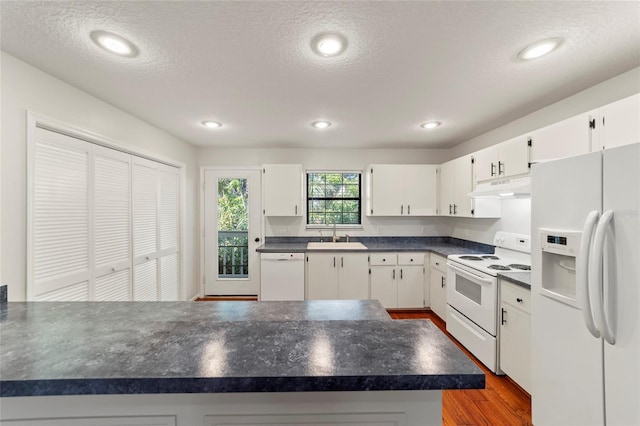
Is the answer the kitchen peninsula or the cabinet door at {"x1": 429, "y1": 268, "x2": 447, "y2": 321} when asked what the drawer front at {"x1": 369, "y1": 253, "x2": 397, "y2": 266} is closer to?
the cabinet door at {"x1": 429, "y1": 268, "x2": 447, "y2": 321}

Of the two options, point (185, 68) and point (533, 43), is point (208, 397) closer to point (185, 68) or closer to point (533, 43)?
point (185, 68)

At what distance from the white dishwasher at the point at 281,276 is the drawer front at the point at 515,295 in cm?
224

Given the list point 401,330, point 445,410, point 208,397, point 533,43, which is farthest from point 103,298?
point 533,43

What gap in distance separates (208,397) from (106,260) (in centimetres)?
234

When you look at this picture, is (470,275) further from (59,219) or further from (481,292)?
(59,219)

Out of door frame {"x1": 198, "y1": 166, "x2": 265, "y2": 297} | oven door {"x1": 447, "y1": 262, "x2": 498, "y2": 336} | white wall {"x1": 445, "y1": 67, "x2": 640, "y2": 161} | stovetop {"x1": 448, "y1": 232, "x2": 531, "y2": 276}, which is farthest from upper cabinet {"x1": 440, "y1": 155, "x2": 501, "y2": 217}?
door frame {"x1": 198, "y1": 166, "x2": 265, "y2": 297}

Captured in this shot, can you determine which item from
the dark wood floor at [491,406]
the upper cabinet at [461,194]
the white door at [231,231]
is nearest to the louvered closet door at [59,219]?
the white door at [231,231]

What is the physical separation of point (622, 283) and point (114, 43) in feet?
9.46

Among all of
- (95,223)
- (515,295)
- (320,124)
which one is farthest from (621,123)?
(95,223)

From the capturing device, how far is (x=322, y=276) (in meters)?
3.53

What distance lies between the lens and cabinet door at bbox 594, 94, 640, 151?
1.48 metres

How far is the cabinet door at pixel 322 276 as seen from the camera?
11.6 ft

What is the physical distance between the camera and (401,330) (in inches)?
37.9

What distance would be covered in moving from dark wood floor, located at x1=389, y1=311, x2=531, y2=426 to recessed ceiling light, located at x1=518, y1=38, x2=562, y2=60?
2427 mm
